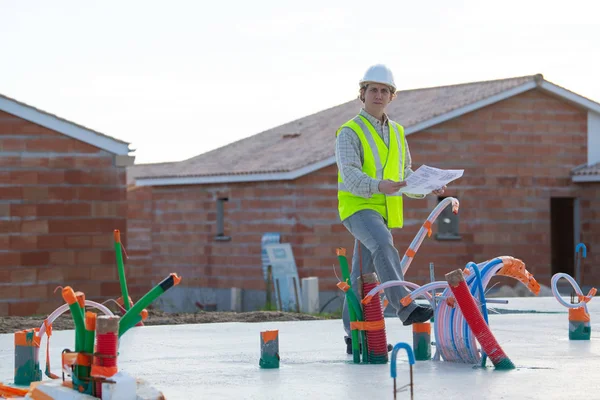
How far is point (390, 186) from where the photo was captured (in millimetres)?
9117

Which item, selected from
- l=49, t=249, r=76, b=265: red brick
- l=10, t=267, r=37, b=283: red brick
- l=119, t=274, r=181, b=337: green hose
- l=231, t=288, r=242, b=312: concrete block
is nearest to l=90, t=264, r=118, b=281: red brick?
l=49, t=249, r=76, b=265: red brick

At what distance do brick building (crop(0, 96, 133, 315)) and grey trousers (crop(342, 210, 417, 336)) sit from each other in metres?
13.5

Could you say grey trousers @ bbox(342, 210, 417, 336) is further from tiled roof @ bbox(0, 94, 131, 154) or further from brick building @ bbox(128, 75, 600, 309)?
brick building @ bbox(128, 75, 600, 309)

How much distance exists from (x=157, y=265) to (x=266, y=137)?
488 centimetres

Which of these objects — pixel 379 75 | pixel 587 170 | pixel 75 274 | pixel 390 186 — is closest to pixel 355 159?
pixel 390 186

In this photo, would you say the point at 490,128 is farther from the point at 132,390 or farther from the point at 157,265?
the point at 132,390

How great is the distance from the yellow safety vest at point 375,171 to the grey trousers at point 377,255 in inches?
2.6

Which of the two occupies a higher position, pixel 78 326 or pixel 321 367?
pixel 78 326

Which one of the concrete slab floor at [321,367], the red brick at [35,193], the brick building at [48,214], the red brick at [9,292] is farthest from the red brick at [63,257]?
the concrete slab floor at [321,367]

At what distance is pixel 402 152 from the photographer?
10016mm

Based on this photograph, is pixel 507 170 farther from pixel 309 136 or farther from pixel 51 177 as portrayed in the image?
pixel 51 177

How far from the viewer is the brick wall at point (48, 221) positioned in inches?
876

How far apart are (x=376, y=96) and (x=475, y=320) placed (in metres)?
2.20

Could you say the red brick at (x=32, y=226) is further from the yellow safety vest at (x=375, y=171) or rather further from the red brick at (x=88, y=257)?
the yellow safety vest at (x=375, y=171)
